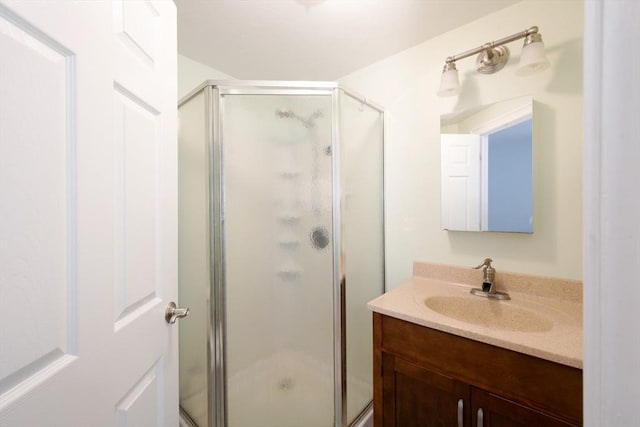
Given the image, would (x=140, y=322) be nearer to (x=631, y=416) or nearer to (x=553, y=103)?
(x=631, y=416)

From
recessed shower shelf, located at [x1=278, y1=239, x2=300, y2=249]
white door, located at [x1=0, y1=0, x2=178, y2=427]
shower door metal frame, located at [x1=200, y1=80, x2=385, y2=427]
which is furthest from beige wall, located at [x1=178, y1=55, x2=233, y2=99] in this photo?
recessed shower shelf, located at [x1=278, y1=239, x2=300, y2=249]

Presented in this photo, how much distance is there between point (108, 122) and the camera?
0.58 metres

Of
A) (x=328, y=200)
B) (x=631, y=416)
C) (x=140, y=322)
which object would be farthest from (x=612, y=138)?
(x=328, y=200)

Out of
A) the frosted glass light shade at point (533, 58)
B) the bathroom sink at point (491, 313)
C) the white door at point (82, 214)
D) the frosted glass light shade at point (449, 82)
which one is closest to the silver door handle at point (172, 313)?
the white door at point (82, 214)

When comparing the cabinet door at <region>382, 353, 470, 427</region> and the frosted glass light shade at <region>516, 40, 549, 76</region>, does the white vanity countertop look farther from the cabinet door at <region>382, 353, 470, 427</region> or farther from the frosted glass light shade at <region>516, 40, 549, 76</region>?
the frosted glass light shade at <region>516, 40, 549, 76</region>

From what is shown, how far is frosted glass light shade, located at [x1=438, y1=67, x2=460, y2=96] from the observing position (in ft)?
4.04

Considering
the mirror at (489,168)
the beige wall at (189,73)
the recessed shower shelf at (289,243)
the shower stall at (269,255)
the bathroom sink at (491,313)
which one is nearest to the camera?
the bathroom sink at (491,313)

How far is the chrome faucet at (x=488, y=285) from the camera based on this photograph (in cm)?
114

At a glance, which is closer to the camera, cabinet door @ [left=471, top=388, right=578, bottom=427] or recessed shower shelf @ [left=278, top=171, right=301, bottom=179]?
cabinet door @ [left=471, top=388, right=578, bottom=427]

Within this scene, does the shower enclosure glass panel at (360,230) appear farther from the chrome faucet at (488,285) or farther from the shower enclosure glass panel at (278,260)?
the chrome faucet at (488,285)

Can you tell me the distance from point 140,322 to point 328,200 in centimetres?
88

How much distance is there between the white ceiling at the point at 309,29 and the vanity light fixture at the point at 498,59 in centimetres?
20

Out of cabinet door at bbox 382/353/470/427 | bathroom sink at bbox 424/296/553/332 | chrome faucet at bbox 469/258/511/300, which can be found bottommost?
cabinet door at bbox 382/353/470/427

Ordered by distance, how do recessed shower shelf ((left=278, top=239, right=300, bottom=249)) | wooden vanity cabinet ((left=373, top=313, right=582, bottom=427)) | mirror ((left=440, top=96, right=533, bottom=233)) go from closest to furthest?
wooden vanity cabinet ((left=373, top=313, right=582, bottom=427)), mirror ((left=440, top=96, right=533, bottom=233)), recessed shower shelf ((left=278, top=239, right=300, bottom=249))
